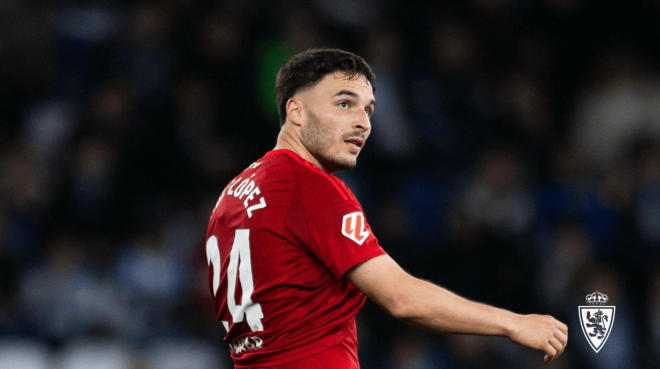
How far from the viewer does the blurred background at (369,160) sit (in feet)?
19.4

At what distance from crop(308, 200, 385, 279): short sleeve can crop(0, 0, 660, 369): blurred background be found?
3.34 meters

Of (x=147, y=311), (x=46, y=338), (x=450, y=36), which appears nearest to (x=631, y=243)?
(x=450, y=36)

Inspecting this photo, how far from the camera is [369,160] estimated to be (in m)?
6.73

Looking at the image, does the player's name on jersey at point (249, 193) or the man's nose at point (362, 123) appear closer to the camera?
the player's name on jersey at point (249, 193)

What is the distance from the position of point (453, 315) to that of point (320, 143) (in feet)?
3.02

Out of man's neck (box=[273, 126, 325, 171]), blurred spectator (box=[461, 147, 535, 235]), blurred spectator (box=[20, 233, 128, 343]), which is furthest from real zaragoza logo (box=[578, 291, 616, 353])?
blurred spectator (box=[20, 233, 128, 343])

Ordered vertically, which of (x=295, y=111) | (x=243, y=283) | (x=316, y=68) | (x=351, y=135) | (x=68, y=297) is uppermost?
(x=316, y=68)

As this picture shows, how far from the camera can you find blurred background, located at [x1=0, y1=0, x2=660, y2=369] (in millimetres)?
5922

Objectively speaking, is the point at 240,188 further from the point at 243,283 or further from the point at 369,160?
the point at 369,160

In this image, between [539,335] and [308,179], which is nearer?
[539,335]

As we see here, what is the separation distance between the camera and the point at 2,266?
20.2 ft

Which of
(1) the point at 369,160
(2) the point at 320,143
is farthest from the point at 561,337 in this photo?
(1) the point at 369,160

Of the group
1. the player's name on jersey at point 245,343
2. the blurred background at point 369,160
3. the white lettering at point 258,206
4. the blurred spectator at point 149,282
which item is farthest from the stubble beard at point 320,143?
the blurred spectator at point 149,282

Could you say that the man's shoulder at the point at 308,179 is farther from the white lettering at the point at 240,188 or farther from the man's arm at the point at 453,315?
the man's arm at the point at 453,315
